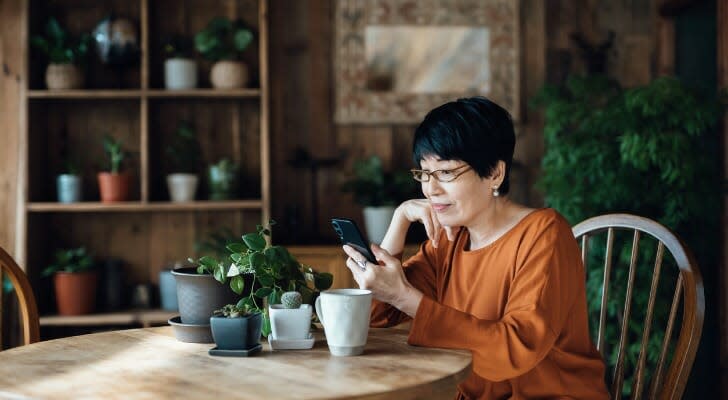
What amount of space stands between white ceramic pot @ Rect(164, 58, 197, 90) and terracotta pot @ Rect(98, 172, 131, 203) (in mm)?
465

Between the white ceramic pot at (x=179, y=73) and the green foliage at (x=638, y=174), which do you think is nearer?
the green foliage at (x=638, y=174)

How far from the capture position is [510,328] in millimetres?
1417

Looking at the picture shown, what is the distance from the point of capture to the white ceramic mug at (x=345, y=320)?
4.54ft

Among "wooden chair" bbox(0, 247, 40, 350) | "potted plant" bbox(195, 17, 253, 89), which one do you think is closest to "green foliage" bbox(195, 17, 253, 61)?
"potted plant" bbox(195, 17, 253, 89)

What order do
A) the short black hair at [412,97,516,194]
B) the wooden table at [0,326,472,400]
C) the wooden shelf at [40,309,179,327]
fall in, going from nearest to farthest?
the wooden table at [0,326,472,400] < the short black hair at [412,97,516,194] < the wooden shelf at [40,309,179,327]

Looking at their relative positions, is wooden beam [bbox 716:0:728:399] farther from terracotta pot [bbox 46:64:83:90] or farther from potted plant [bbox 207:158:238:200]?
terracotta pot [bbox 46:64:83:90]

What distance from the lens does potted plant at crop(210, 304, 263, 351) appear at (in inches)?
54.7

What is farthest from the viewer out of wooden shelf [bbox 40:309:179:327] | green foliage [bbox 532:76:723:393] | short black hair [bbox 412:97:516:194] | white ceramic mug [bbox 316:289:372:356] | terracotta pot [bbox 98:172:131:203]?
terracotta pot [bbox 98:172:131:203]

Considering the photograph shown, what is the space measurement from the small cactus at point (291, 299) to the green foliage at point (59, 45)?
8.23 feet

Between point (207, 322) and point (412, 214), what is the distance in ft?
1.78

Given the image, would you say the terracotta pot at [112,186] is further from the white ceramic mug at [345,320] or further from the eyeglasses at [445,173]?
the white ceramic mug at [345,320]

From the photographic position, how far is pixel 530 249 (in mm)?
1564

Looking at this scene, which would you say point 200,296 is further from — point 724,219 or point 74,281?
point 724,219

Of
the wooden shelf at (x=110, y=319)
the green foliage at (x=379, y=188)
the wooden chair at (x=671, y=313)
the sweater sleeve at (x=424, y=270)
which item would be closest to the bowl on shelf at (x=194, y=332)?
the sweater sleeve at (x=424, y=270)
